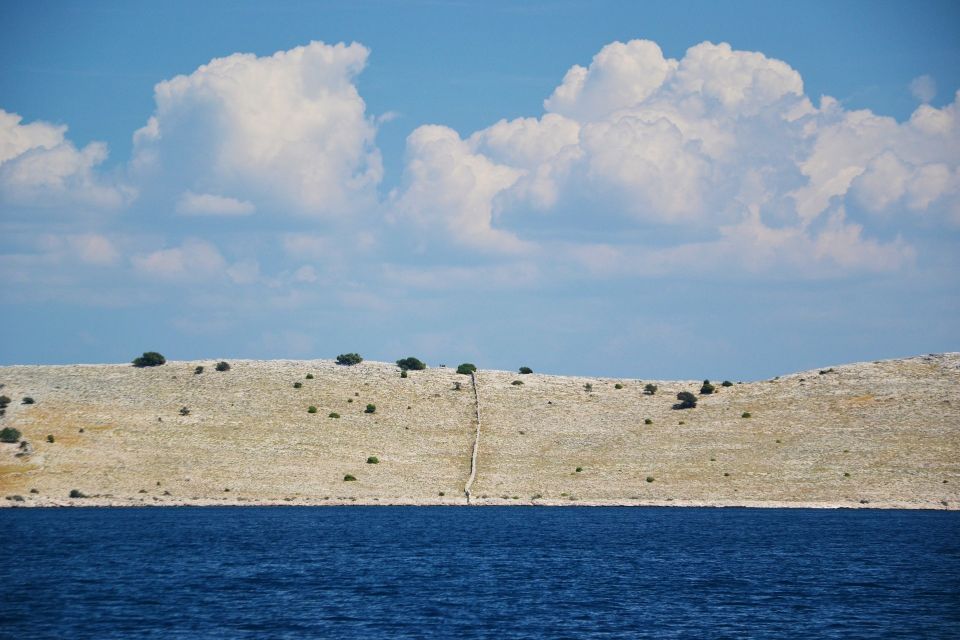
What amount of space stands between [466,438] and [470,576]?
6158 cm

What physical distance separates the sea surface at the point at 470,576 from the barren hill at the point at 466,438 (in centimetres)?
Answer: 969

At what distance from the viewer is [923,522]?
89625mm

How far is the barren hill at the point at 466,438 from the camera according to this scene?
341ft

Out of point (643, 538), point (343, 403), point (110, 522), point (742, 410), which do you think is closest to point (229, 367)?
point (343, 403)

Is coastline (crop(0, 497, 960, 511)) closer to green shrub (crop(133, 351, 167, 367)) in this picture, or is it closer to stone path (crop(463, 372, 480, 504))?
stone path (crop(463, 372, 480, 504))

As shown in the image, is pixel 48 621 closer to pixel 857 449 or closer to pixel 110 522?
pixel 110 522

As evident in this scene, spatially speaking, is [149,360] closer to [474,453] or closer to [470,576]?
[474,453]

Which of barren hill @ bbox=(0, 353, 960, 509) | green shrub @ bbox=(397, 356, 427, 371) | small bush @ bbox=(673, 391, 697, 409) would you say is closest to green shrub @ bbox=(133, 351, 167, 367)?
barren hill @ bbox=(0, 353, 960, 509)

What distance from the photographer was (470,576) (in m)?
59.9

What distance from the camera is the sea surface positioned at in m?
45.8

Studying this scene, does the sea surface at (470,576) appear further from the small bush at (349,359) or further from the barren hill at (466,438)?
the small bush at (349,359)

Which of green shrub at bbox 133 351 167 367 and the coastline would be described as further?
green shrub at bbox 133 351 167 367

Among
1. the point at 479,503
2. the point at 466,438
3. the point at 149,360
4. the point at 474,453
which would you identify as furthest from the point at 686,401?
the point at 149,360

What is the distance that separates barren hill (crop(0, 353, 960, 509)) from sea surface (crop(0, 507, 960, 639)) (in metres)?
9.69
